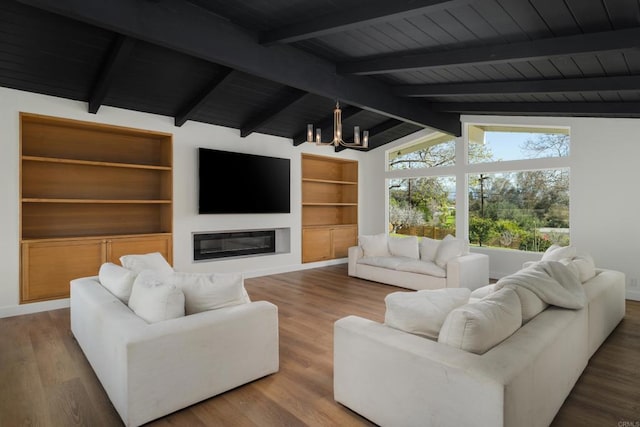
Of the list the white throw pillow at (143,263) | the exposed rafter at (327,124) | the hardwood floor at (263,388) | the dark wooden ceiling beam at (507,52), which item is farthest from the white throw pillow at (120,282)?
the exposed rafter at (327,124)

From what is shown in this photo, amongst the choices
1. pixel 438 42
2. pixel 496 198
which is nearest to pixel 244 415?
pixel 438 42

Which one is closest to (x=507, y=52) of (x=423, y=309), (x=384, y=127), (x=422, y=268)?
(x=423, y=309)

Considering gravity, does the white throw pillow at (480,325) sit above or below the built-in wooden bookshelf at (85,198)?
below

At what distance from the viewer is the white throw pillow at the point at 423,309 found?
1.95m

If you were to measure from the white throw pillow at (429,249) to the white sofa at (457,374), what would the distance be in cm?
327

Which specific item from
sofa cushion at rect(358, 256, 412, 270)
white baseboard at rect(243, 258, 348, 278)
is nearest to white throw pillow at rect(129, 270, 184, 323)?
white baseboard at rect(243, 258, 348, 278)

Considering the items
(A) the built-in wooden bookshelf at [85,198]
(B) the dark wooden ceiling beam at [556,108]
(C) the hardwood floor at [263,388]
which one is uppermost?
(B) the dark wooden ceiling beam at [556,108]

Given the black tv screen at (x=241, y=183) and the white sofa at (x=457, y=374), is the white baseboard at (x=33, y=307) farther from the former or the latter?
the white sofa at (x=457, y=374)

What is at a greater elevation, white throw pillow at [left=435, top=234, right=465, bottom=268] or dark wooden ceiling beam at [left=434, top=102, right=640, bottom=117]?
dark wooden ceiling beam at [left=434, top=102, right=640, bottom=117]

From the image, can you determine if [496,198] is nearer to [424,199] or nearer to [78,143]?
[424,199]

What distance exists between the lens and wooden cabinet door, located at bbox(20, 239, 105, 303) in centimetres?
417

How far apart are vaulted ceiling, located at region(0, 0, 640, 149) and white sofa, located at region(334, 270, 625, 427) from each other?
2.10m

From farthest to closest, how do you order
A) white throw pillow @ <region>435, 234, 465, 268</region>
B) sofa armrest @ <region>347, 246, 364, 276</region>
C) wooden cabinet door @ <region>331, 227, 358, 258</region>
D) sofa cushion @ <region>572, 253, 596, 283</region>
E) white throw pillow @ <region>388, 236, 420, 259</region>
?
1. wooden cabinet door @ <region>331, 227, 358, 258</region>
2. sofa armrest @ <region>347, 246, 364, 276</region>
3. white throw pillow @ <region>388, 236, 420, 259</region>
4. white throw pillow @ <region>435, 234, 465, 268</region>
5. sofa cushion @ <region>572, 253, 596, 283</region>

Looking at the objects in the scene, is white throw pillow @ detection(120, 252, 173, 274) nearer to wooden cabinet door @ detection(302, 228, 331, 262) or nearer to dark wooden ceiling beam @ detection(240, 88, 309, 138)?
dark wooden ceiling beam @ detection(240, 88, 309, 138)
